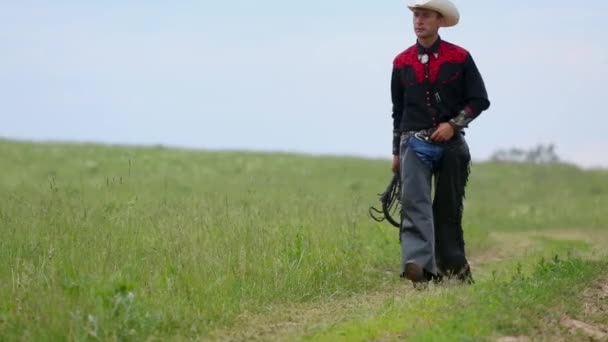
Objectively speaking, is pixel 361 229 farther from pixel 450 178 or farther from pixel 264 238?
pixel 450 178

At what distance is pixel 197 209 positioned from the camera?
11.0 meters

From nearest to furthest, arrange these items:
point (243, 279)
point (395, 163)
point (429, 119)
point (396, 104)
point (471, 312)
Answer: point (471, 312), point (243, 279), point (429, 119), point (396, 104), point (395, 163)

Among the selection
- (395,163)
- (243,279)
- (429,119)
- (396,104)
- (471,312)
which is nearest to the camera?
(471,312)

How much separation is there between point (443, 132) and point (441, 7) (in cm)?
95

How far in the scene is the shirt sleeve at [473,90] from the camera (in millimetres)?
8523

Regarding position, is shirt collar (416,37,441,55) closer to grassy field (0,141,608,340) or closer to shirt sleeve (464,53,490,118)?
shirt sleeve (464,53,490,118)

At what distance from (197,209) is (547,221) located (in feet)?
34.5

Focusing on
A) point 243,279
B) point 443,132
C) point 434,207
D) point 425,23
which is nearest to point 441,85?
point 443,132

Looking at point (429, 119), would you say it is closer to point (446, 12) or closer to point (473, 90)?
point (473, 90)

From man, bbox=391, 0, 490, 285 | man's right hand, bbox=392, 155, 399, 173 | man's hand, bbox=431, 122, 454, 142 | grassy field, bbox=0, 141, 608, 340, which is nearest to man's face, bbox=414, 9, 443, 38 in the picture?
man, bbox=391, 0, 490, 285

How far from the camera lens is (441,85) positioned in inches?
336

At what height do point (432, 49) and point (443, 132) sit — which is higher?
point (432, 49)

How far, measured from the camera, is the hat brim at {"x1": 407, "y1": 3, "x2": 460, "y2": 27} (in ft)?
27.8

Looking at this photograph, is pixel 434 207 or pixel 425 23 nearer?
pixel 425 23
